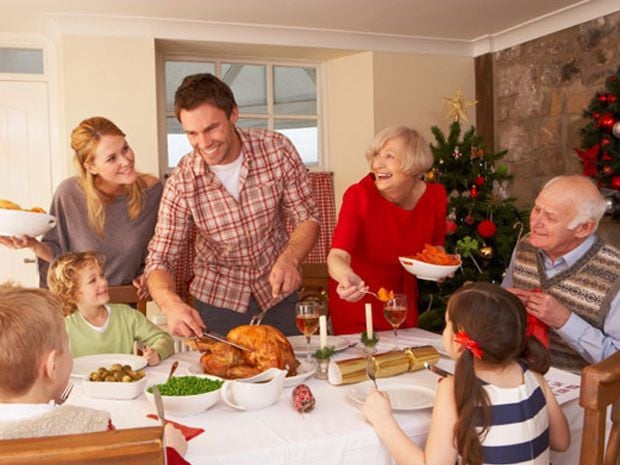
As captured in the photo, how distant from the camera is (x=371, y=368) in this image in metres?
1.65

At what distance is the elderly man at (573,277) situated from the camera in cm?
191

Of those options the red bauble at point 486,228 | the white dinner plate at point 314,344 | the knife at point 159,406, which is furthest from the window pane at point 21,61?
the knife at point 159,406

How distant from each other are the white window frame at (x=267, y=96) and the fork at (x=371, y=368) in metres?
3.74

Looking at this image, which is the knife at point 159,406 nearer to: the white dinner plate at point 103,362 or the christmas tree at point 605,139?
the white dinner plate at point 103,362

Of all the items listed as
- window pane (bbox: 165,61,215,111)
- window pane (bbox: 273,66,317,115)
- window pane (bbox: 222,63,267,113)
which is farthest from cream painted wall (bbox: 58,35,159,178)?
window pane (bbox: 273,66,317,115)

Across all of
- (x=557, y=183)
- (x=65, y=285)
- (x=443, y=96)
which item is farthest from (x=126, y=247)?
(x=443, y=96)

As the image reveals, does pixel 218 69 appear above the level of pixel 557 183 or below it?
above

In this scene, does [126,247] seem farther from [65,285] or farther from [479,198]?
[479,198]

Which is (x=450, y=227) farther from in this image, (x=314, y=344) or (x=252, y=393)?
(x=252, y=393)

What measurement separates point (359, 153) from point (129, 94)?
6.14 feet

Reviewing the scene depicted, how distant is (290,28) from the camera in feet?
16.2

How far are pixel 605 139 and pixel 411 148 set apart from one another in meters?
1.91

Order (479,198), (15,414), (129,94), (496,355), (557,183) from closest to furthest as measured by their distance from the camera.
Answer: (15,414) < (496,355) < (557,183) < (479,198) < (129,94)

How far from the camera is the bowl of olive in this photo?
1536 millimetres
